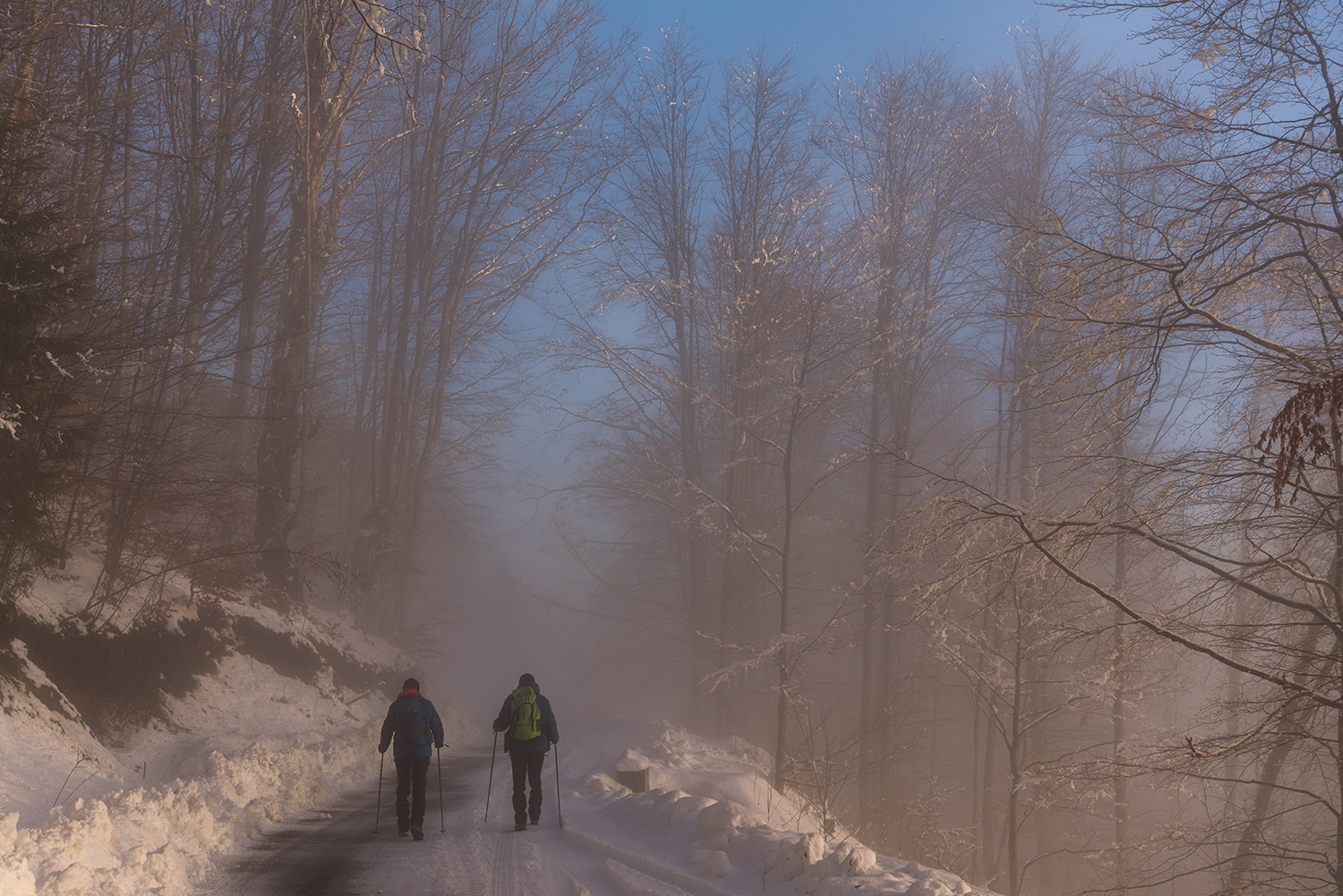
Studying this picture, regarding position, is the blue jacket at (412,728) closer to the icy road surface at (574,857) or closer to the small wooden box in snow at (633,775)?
the icy road surface at (574,857)

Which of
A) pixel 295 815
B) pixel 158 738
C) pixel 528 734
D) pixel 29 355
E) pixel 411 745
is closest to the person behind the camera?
pixel 29 355

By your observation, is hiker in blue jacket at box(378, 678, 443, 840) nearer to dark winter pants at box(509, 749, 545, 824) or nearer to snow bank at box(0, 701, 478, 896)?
dark winter pants at box(509, 749, 545, 824)

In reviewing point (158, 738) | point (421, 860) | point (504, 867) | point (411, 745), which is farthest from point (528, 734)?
point (158, 738)

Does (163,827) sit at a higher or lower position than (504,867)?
higher

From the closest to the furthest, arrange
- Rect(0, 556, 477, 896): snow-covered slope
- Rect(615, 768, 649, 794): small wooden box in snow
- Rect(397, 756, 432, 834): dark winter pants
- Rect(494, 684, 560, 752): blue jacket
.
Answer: Rect(0, 556, 477, 896): snow-covered slope
Rect(397, 756, 432, 834): dark winter pants
Rect(494, 684, 560, 752): blue jacket
Rect(615, 768, 649, 794): small wooden box in snow

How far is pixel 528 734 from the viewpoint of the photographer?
8875 mm

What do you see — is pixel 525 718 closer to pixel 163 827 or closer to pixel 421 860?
pixel 421 860

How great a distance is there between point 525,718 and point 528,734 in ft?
0.58

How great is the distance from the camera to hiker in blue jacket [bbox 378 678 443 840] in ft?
26.9

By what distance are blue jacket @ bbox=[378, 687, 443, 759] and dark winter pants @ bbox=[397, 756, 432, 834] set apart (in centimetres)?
7

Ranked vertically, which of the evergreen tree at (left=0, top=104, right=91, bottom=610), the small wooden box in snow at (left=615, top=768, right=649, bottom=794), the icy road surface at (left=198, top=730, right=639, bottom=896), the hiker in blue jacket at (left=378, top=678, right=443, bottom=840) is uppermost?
the evergreen tree at (left=0, top=104, right=91, bottom=610)

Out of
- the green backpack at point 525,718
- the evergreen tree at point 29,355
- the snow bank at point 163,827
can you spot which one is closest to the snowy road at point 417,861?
the snow bank at point 163,827

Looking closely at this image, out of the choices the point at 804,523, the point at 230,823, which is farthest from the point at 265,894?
the point at 804,523

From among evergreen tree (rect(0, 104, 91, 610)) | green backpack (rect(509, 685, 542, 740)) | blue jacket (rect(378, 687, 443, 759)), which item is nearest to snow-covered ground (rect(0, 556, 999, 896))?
green backpack (rect(509, 685, 542, 740))
